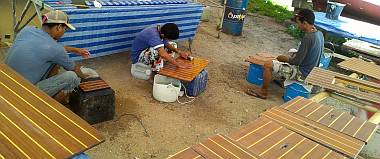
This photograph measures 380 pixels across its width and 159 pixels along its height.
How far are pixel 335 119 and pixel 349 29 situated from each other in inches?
192

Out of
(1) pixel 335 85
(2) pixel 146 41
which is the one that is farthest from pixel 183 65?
(1) pixel 335 85

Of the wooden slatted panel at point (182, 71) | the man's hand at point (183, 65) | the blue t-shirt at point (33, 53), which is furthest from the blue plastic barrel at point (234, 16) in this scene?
the blue t-shirt at point (33, 53)

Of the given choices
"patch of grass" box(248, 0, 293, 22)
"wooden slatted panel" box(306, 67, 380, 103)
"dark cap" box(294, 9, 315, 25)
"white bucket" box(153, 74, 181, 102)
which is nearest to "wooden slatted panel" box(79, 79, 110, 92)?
"white bucket" box(153, 74, 181, 102)

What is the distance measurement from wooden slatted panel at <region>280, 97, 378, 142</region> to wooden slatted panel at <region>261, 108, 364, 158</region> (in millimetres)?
80

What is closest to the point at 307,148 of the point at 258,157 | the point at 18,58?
the point at 258,157

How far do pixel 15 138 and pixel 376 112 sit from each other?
11.4ft

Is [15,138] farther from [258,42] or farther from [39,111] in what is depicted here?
[258,42]

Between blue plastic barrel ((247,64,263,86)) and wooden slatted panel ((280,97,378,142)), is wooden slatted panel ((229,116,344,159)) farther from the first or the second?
blue plastic barrel ((247,64,263,86))

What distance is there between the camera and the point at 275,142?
263cm

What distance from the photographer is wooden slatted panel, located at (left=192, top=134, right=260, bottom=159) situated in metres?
2.35

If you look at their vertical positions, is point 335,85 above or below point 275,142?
above

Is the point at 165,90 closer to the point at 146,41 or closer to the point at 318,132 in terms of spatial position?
the point at 146,41

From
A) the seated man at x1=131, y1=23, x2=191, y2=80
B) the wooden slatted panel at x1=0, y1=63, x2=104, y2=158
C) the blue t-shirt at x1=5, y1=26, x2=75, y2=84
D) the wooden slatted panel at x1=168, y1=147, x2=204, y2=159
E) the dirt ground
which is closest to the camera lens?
the wooden slatted panel at x1=0, y1=63, x2=104, y2=158

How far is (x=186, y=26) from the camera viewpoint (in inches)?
275
